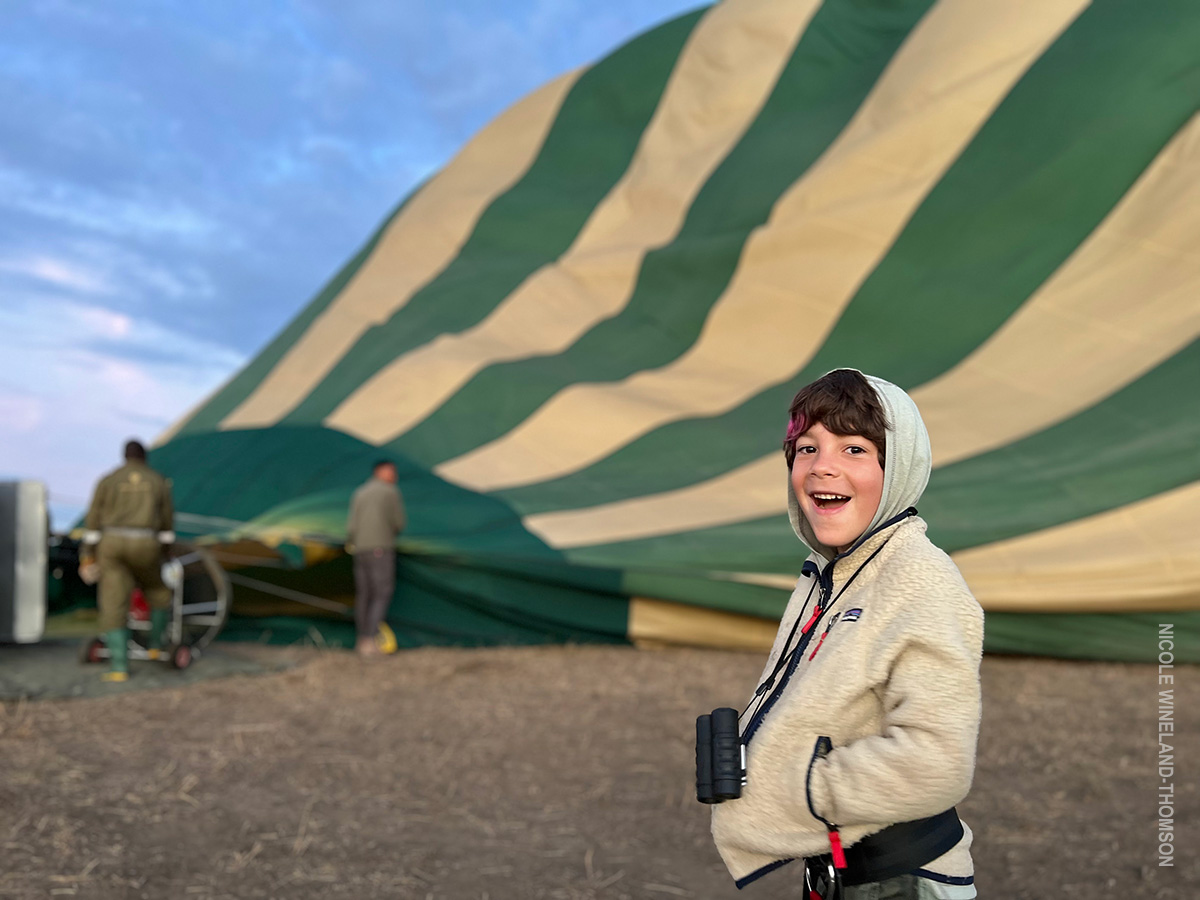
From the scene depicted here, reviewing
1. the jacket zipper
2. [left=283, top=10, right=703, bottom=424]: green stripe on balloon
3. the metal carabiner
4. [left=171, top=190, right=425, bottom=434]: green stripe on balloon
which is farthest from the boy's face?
[left=171, top=190, right=425, bottom=434]: green stripe on balloon

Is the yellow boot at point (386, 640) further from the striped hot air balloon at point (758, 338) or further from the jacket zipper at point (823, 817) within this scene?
the jacket zipper at point (823, 817)

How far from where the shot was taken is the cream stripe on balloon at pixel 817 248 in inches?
217

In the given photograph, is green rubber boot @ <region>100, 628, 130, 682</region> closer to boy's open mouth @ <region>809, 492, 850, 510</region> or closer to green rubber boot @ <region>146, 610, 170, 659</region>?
green rubber boot @ <region>146, 610, 170, 659</region>

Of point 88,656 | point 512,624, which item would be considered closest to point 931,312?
point 512,624

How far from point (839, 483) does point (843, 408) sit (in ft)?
0.24

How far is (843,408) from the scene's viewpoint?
107 centimetres

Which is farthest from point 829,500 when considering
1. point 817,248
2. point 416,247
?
point 416,247

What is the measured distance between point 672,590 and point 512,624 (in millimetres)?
771

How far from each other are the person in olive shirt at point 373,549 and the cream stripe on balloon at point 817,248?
0.74 meters

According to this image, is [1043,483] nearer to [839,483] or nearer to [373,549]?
[373,549]

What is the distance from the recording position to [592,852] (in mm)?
2361

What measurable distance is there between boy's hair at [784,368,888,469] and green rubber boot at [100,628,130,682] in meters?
3.69

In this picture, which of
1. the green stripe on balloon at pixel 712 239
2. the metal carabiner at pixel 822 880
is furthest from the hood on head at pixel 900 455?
the green stripe on balloon at pixel 712 239

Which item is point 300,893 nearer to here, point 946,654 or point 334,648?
point 946,654
